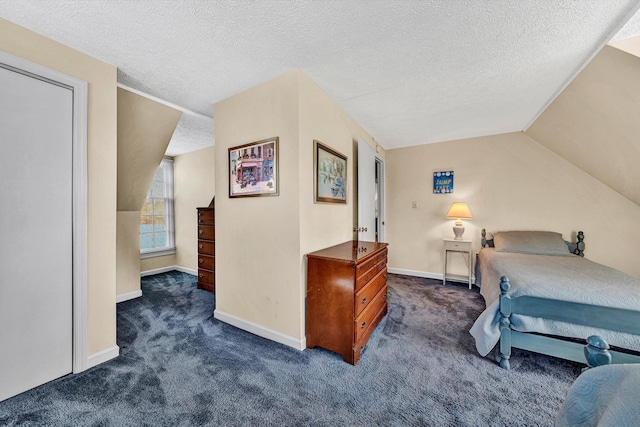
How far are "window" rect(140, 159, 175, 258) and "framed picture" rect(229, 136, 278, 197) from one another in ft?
9.89

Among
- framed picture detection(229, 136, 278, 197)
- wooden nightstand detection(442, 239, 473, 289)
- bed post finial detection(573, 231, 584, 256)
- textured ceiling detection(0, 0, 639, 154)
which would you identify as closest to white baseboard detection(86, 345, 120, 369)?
framed picture detection(229, 136, 278, 197)

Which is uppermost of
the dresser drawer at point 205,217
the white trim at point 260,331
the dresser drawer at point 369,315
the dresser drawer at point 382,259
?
the dresser drawer at point 205,217

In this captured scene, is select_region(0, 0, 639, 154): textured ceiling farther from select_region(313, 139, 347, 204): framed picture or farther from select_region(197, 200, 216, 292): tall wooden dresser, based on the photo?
select_region(197, 200, 216, 292): tall wooden dresser

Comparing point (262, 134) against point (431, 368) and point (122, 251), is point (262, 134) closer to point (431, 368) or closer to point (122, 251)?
point (431, 368)

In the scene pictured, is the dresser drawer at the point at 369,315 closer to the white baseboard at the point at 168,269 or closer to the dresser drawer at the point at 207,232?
the dresser drawer at the point at 207,232

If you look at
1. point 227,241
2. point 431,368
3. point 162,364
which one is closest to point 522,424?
point 431,368

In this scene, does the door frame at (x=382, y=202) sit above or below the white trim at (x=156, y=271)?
above

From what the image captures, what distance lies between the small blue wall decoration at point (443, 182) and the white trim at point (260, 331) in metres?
3.35

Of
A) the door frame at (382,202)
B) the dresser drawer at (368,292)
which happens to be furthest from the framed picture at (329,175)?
the door frame at (382,202)

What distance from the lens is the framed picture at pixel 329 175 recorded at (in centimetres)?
223

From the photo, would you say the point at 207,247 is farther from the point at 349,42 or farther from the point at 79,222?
the point at 349,42

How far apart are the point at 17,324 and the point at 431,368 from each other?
Answer: 9.50ft

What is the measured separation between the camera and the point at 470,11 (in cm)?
139

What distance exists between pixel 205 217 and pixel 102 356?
79.1 inches
